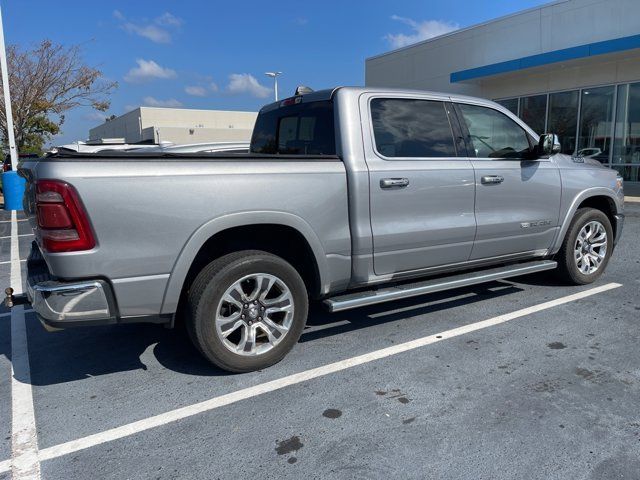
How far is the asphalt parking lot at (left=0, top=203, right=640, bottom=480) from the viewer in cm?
258

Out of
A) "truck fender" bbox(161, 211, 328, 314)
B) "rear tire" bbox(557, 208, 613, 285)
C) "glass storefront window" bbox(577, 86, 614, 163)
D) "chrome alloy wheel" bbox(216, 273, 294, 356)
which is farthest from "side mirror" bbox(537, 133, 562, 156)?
"glass storefront window" bbox(577, 86, 614, 163)

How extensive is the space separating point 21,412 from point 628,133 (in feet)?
56.5

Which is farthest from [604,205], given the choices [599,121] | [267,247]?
[599,121]

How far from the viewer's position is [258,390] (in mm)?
3338

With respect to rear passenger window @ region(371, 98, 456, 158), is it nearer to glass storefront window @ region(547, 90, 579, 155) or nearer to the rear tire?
the rear tire

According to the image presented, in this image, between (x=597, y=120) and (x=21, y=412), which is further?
(x=597, y=120)

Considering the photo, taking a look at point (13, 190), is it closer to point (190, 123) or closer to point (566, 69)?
point (566, 69)

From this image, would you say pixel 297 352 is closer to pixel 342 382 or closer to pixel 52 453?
pixel 342 382

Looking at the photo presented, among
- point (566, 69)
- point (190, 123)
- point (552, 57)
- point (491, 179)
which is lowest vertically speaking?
point (491, 179)

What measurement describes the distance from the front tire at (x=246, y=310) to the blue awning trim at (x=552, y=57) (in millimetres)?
14338

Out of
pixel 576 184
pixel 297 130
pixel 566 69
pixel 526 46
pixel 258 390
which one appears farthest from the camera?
pixel 526 46

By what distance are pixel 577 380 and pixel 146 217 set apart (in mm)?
2919

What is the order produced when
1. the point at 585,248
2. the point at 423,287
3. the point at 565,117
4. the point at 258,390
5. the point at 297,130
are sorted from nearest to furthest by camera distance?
the point at 258,390 → the point at 423,287 → the point at 297,130 → the point at 585,248 → the point at 565,117

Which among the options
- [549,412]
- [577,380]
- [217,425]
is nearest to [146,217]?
[217,425]
